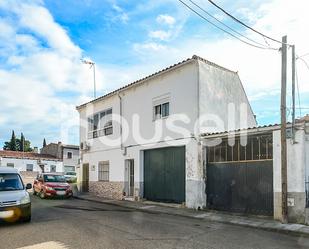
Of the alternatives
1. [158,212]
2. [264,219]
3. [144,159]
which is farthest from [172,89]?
[264,219]

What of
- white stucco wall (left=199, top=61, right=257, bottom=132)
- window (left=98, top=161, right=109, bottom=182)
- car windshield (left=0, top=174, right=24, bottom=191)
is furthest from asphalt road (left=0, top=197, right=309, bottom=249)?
window (left=98, top=161, right=109, bottom=182)

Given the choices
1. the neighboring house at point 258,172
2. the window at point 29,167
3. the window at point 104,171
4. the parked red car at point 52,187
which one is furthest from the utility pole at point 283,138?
the window at point 29,167

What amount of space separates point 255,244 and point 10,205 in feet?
22.5

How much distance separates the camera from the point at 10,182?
11.3 m

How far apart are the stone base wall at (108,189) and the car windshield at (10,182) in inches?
349

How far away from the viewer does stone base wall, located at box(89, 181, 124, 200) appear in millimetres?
20047

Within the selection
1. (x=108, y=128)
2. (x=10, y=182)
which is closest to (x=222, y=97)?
(x=108, y=128)

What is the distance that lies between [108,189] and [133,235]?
12294 mm

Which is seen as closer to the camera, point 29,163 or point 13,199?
point 13,199

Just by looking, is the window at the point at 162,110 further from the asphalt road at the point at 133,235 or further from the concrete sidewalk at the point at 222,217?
the asphalt road at the point at 133,235

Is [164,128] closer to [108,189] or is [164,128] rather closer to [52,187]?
[108,189]

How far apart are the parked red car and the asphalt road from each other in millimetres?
8437

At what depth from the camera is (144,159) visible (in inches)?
733

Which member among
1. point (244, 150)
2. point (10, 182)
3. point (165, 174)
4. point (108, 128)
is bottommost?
point (165, 174)
